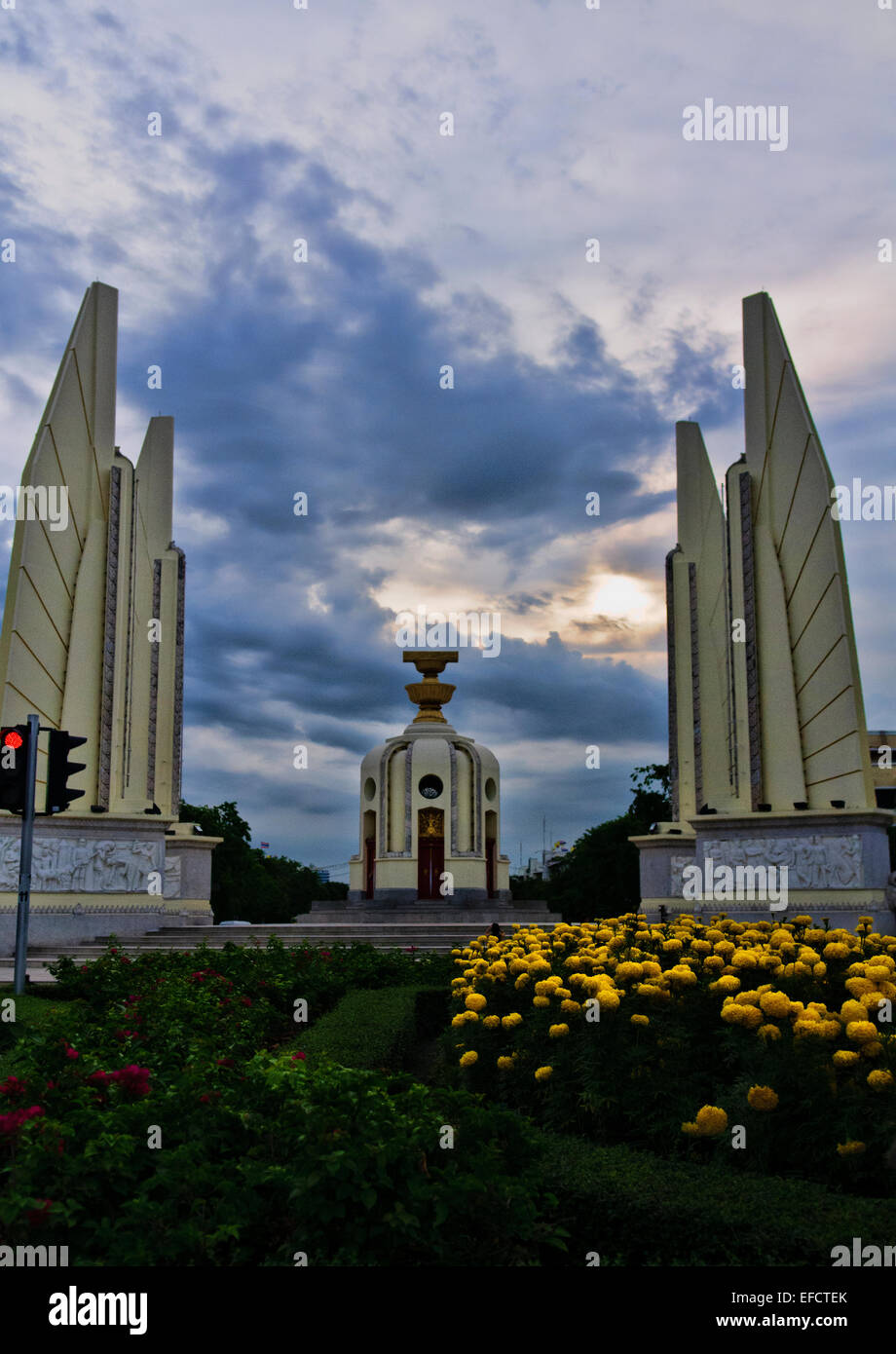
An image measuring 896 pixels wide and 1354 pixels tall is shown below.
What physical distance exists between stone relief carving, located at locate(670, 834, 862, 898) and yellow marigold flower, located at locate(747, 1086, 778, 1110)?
1290cm

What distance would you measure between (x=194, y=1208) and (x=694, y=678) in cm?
2067

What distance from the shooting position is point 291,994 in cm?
1051

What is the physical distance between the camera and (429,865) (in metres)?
28.6

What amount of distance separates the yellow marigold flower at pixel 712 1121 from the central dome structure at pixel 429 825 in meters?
23.0

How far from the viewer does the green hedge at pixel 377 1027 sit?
22.9 ft

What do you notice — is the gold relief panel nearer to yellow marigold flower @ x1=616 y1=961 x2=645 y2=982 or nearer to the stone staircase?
the stone staircase

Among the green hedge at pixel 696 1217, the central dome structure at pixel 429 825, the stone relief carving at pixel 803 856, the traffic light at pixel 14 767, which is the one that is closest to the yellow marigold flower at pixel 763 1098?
the green hedge at pixel 696 1217

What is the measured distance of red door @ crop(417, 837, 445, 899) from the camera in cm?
2836

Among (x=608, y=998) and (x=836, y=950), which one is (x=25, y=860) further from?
(x=836, y=950)

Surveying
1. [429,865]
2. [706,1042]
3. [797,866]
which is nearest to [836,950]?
[706,1042]

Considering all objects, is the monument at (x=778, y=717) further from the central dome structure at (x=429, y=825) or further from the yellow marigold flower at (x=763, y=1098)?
the yellow marigold flower at (x=763, y=1098)

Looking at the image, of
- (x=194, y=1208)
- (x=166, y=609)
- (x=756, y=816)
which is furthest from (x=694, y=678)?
(x=194, y=1208)

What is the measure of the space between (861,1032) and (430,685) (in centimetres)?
2776
